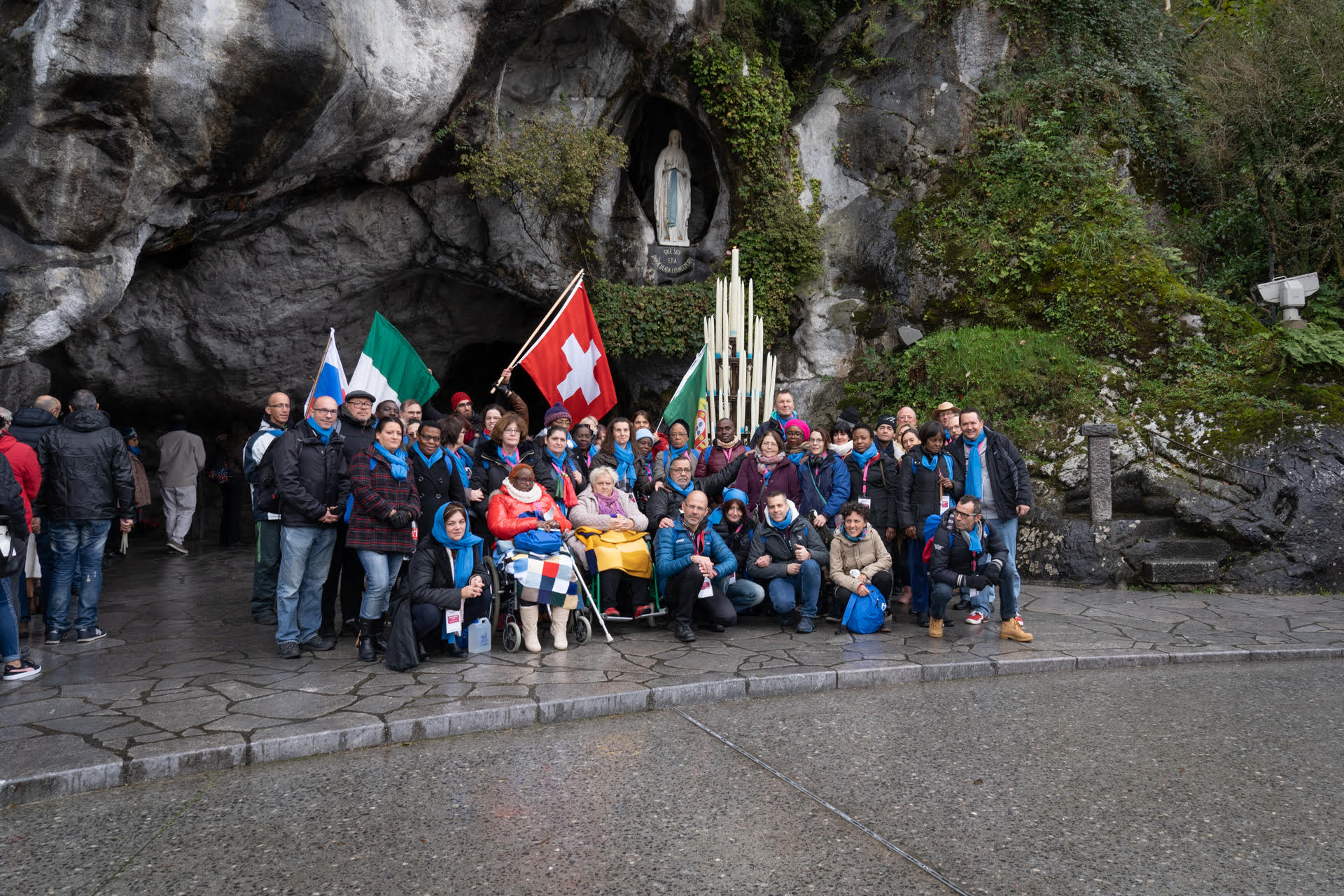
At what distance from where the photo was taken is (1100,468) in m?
10.2

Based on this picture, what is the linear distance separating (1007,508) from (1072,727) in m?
2.98

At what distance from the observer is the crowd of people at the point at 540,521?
6547 millimetres

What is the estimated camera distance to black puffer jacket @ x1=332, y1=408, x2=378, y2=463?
719 cm

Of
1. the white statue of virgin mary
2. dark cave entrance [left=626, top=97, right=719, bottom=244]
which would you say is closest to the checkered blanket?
the white statue of virgin mary

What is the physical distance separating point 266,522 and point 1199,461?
33.3ft

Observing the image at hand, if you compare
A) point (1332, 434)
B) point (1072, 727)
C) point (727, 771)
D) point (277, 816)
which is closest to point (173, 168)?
point (277, 816)

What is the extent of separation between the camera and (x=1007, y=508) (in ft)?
25.9

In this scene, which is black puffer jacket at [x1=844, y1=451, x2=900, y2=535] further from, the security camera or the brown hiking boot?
the security camera

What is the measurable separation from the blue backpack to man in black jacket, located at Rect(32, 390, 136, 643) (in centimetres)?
589

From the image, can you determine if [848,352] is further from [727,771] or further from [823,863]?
[823,863]

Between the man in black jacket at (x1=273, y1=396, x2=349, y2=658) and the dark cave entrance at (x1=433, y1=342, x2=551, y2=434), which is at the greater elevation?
the dark cave entrance at (x1=433, y1=342, x2=551, y2=434)

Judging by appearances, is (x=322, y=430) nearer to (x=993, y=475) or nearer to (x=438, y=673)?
(x=438, y=673)

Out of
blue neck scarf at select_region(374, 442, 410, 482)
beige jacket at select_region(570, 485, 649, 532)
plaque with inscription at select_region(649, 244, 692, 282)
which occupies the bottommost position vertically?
beige jacket at select_region(570, 485, 649, 532)

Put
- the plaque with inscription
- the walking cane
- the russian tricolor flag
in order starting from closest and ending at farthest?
1. the walking cane
2. the russian tricolor flag
3. the plaque with inscription
